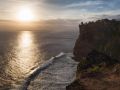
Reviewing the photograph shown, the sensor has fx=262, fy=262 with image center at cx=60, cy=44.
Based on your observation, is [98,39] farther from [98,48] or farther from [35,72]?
[35,72]

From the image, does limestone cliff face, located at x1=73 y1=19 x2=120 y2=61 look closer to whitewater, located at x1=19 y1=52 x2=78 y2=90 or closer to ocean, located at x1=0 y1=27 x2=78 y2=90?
whitewater, located at x1=19 y1=52 x2=78 y2=90

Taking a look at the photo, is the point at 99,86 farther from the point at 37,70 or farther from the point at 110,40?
the point at 110,40

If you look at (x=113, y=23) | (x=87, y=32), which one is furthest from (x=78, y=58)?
(x=113, y=23)

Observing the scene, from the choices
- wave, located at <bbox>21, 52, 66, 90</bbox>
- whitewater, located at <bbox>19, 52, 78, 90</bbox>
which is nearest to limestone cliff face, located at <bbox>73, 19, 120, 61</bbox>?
whitewater, located at <bbox>19, 52, 78, 90</bbox>

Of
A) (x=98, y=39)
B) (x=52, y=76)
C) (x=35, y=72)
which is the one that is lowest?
(x=52, y=76)

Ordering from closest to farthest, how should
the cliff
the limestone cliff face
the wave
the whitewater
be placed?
the cliff, the whitewater, the wave, the limestone cliff face

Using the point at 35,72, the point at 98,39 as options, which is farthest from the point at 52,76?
the point at 98,39

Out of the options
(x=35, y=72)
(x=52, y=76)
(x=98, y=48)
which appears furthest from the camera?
(x=98, y=48)

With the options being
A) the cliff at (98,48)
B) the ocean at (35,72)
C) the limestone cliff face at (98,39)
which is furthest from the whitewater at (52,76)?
the limestone cliff face at (98,39)
